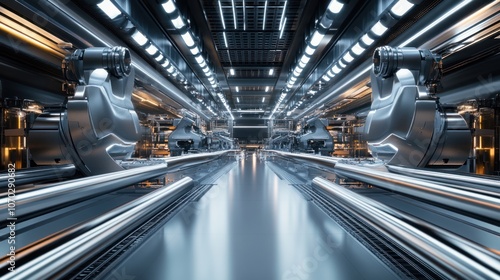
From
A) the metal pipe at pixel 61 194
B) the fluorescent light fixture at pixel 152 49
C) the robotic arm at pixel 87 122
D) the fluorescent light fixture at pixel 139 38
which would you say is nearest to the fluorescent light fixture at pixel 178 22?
the fluorescent light fixture at pixel 139 38

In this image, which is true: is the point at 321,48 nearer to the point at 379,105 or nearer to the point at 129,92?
the point at 379,105

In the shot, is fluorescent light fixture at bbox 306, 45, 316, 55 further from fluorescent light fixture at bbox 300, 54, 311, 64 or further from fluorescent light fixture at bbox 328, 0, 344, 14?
fluorescent light fixture at bbox 328, 0, 344, 14

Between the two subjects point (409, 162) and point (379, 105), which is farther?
point (379, 105)

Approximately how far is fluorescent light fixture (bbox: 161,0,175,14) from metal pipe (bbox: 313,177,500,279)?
14.6ft

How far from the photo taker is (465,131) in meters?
3.31

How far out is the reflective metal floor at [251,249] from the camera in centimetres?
139

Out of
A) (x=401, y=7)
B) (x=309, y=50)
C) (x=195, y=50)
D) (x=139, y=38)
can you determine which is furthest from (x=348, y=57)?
(x=139, y=38)

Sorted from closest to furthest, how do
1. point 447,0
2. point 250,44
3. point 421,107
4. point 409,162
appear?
point 421,107 < point 409,162 < point 447,0 < point 250,44

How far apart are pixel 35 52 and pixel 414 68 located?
21.9ft

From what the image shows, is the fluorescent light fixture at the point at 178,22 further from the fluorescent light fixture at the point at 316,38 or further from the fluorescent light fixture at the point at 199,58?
the fluorescent light fixture at the point at 316,38

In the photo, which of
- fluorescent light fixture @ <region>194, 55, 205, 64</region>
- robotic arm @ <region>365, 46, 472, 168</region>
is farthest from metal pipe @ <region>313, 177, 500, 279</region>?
fluorescent light fixture @ <region>194, 55, 205, 64</region>

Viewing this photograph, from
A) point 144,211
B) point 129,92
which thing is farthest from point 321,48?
point 144,211

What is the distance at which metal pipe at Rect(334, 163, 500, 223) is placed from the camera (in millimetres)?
804

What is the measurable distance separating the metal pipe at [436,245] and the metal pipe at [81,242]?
1158 mm
